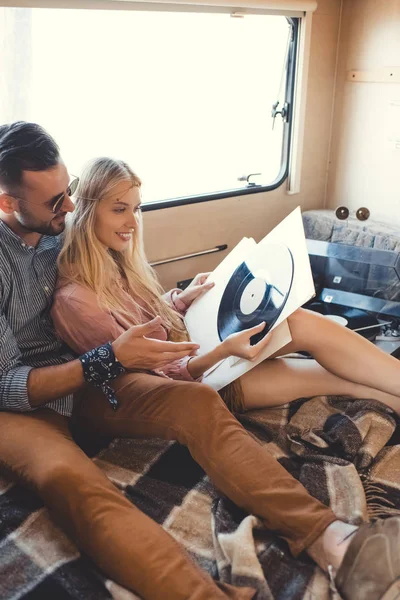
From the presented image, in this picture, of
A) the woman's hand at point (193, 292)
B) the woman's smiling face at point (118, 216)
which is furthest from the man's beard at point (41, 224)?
the woman's hand at point (193, 292)

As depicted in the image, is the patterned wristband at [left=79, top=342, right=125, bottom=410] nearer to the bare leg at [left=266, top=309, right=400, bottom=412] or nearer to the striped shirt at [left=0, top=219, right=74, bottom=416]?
the striped shirt at [left=0, top=219, right=74, bottom=416]

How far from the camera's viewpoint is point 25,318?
154 centimetres

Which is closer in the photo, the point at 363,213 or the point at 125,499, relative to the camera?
the point at 125,499

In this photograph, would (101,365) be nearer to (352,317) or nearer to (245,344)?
(245,344)

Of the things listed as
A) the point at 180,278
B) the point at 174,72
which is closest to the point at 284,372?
the point at 180,278

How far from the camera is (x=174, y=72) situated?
2.28m

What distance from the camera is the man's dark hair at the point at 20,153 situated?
1462mm

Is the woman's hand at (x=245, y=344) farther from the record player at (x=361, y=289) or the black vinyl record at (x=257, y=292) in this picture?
the record player at (x=361, y=289)

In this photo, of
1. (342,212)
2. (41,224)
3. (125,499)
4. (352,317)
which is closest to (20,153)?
(41,224)

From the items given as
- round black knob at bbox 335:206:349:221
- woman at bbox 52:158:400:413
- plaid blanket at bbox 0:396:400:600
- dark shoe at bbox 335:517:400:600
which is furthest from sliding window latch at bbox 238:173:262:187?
dark shoe at bbox 335:517:400:600

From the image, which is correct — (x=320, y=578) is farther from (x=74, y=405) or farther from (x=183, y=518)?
(x=74, y=405)

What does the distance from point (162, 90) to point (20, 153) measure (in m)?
0.95

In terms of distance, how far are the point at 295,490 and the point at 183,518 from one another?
10.0 inches

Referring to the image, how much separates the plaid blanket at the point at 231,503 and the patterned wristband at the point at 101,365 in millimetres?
229
